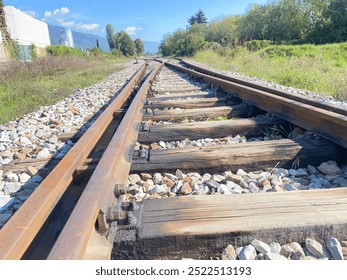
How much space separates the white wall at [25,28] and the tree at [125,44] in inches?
1165

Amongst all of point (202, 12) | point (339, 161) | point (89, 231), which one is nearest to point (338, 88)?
point (339, 161)

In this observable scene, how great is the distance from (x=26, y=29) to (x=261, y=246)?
58456mm

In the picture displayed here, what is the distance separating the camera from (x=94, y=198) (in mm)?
1245

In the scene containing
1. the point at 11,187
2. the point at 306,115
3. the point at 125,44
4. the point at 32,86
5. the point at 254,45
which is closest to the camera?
the point at 11,187

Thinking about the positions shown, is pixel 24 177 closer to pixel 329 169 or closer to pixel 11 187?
pixel 11 187

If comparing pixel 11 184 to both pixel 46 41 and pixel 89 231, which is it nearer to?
pixel 89 231

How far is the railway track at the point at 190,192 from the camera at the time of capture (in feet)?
3.95

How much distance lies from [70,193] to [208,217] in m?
0.85

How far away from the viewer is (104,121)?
3.00m

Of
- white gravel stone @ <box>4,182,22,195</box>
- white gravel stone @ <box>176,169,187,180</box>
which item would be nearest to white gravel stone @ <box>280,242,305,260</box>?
white gravel stone @ <box>176,169,187,180</box>

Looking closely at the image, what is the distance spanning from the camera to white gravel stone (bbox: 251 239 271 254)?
3.91 feet

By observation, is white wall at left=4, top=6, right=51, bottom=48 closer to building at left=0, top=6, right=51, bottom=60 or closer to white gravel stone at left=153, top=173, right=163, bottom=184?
building at left=0, top=6, right=51, bottom=60

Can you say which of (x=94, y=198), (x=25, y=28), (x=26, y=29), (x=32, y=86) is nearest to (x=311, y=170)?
(x=94, y=198)

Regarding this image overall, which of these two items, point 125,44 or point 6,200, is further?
point 125,44
